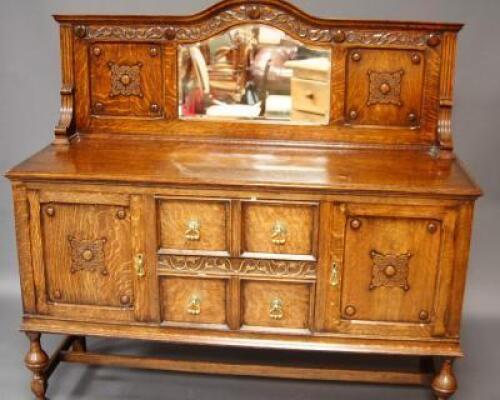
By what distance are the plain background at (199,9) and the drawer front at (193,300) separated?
1.65ft

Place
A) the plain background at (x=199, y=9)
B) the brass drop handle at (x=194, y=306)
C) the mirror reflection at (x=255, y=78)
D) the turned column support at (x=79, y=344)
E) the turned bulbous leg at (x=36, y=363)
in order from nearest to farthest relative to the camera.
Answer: the brass drop handle at (x=194, y=306) < the turned bulbous leg at (x=36, y=363) < the mirror reflection at (x=255, y=78) < the plain background at (x=199, y=9) < the turned column support at (x=79, y=344)

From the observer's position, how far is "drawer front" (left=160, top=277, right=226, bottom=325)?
305cm

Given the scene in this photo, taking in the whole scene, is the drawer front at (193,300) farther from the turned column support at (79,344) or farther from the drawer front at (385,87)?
the drawer front at (385,87)

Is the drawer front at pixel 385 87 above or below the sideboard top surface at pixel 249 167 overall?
above

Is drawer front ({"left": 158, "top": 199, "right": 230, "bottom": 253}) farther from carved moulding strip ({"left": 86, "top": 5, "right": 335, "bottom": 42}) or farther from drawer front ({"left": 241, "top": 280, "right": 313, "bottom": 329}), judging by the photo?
carved moulding strip ({"left": 86, "top": 5, "right": 335, "bottom": 42})

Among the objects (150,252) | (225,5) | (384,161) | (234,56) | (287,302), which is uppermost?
(225,5)

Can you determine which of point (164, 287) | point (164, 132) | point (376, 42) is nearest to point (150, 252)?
point (164, 287)

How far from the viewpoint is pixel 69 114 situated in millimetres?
3396

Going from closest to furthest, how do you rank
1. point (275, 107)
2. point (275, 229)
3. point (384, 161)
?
point (275, 229) < point (384, 161) < point (275, 107)

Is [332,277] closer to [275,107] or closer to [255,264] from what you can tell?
[255,264]

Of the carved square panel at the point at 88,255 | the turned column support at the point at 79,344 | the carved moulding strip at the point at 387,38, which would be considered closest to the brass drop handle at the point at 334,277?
the carved square panel at the point at 88,255

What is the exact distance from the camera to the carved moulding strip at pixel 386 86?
3307 mm

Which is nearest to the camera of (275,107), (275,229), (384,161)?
(275,229)

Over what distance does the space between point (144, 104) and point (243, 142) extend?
0.47 metres
